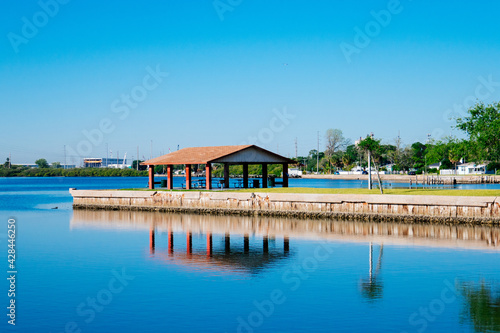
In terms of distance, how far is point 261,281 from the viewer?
21.0 metres

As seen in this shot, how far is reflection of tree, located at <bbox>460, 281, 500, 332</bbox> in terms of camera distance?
1533cm

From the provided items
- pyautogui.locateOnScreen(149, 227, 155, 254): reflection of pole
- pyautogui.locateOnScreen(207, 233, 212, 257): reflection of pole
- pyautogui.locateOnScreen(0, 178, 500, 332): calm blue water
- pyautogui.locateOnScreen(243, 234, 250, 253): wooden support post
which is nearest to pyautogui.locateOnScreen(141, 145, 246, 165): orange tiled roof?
A: pyautogui.locateOnScreen(149, 227, 155, 254): reflection of pole

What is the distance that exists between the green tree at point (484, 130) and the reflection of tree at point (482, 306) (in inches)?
1340

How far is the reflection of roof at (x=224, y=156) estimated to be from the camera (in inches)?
2093

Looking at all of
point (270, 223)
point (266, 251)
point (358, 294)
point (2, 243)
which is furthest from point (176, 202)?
point (358, 294)

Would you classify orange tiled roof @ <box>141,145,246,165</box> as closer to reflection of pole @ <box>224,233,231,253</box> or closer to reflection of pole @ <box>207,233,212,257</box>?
reflection of pole @ <box>207,233,212,257</box>

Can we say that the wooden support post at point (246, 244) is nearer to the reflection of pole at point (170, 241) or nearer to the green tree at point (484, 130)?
the reflection of pole at point (170, 241)

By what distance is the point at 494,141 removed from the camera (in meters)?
51.3

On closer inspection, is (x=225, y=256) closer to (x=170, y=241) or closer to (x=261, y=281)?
(x=261, y=281)

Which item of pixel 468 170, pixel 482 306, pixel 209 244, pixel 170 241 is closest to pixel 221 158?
pixel 170 241

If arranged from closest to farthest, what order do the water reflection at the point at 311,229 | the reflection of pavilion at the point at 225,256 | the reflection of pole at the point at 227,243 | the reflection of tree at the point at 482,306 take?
the reflection of tree at the point at 482,306 < the reflection of pavilion at the point at 225,256 < the reflection of pole at the point at 227,243 < the water reflection at the point at 311,229

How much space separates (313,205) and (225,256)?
1704 cm

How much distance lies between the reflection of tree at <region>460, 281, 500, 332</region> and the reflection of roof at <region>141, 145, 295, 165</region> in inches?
1351

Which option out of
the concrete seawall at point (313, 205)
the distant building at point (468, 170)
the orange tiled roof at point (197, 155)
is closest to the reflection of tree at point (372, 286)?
the concrete seawall at point (313, 205)
